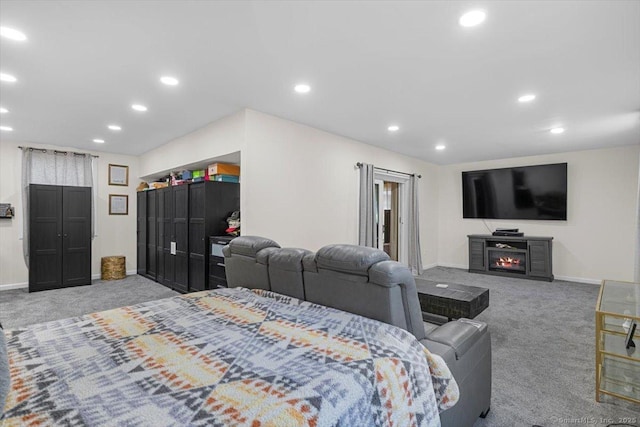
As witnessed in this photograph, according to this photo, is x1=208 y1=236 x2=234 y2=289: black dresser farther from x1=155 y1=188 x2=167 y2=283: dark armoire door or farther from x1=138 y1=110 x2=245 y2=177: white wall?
x1=155 y1=188 x2=167 y2=283: dark armoire door

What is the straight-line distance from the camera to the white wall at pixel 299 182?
12.1ft

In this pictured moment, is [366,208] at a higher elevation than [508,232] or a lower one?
higher

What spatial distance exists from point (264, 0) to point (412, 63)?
1350 millimetres

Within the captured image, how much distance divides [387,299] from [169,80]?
9.14ft

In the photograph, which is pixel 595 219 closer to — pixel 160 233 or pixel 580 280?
pixel 580 280

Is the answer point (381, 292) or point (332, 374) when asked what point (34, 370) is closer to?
point (332, 374)

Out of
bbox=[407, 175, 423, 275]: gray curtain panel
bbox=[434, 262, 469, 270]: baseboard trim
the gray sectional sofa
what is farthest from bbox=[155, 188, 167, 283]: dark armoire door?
bbox=[434, 262, 469, 270]: baseboard trim

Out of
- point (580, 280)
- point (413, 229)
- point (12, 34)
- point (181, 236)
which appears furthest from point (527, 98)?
point (181, 236)

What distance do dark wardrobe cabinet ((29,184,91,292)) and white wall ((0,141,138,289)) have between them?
589mm

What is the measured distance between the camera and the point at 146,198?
5.97 m

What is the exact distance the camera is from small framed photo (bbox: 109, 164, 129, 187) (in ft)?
20.2

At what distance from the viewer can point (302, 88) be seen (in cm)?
309

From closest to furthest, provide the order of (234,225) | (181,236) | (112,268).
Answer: (234,225), (181,236), (112,268)

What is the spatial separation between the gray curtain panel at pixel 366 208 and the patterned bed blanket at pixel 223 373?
3487 mm
